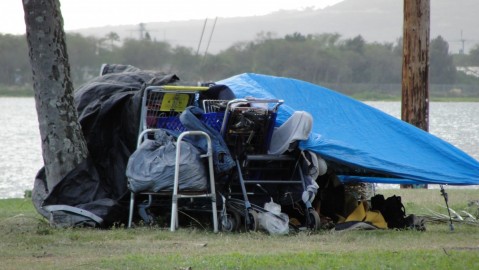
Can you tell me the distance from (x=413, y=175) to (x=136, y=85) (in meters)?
3.02

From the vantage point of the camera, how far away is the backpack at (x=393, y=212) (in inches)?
390

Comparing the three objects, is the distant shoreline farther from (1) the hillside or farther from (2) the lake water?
(1) the hillside

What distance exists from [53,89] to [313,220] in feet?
9.26

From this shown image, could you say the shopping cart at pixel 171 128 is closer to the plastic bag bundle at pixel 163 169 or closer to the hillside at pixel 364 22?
the plastic bag bundle at pixel 163 169

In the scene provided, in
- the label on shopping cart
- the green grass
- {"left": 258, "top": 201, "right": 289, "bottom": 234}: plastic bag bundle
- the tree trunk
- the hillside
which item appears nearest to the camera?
the green grass

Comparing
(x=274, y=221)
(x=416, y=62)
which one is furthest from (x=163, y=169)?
(x=416, y=62)

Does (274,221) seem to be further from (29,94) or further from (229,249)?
(29,94)

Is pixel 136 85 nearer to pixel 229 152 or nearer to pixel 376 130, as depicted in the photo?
pixel 229 152

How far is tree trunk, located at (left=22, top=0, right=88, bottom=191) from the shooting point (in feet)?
31.9

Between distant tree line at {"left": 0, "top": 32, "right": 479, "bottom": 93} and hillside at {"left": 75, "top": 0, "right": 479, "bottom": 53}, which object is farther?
hillside at {"left": 75, "top": 0, "right": 479, "bottom": 53}

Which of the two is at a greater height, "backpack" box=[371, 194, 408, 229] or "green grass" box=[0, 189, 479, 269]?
"green grass" box=[0, 189, 479, 269]

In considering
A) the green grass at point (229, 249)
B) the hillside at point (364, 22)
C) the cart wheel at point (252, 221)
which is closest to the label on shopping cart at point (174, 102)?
the green grass at point (229, 249)

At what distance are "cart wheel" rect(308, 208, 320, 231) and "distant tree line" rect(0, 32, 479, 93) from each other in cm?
3700

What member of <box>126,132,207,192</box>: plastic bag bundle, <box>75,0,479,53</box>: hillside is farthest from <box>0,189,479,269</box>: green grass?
<box>75,0,479,53</box>: hillside
